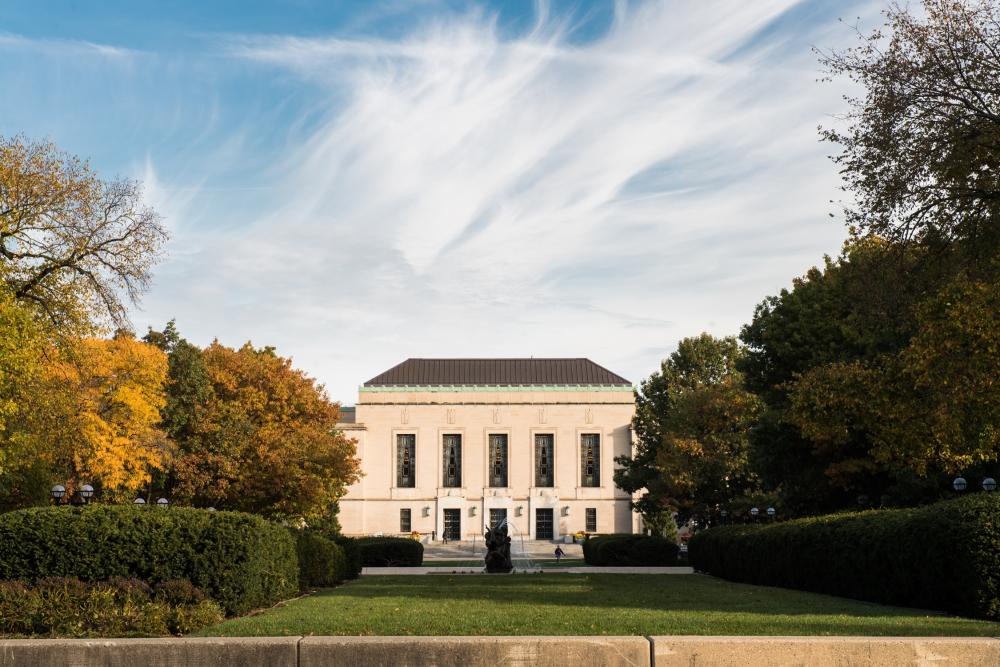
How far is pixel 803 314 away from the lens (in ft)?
120

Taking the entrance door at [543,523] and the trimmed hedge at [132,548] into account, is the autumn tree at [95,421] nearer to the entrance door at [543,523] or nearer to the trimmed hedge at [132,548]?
the trimmed hedge at [132,548]

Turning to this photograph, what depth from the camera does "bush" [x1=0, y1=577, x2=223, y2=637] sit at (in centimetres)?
1290

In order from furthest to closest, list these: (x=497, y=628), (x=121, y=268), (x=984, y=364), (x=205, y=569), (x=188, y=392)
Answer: (x=188, y=392)
(x=121, y=268)
(x=984, y=364)
(x=205, y=569)
(x=497, y=628)

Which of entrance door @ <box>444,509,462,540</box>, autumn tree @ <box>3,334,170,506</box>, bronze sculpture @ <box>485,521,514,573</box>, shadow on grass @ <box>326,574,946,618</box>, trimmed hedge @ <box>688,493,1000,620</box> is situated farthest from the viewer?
entrance door @ <box>444,509,462,540</box>

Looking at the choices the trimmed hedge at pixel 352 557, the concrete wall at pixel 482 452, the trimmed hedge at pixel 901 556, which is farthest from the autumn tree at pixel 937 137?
the concrete wall at pixel 482 452

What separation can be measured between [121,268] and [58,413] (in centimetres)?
639

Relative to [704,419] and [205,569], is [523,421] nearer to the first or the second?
[704,419]

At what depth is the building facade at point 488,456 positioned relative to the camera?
83938 mm

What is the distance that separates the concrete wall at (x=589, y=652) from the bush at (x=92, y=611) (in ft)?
11.1

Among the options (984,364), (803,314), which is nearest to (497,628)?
(984,364)

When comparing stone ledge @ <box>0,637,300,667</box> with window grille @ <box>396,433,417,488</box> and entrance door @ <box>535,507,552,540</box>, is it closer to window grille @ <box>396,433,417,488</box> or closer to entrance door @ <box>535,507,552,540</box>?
entrance door @ <box>535,507,552,540</box>

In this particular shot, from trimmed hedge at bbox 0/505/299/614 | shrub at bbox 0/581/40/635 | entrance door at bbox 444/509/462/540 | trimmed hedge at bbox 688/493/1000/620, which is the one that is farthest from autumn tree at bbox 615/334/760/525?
shrub at bbox 0/581/40/635

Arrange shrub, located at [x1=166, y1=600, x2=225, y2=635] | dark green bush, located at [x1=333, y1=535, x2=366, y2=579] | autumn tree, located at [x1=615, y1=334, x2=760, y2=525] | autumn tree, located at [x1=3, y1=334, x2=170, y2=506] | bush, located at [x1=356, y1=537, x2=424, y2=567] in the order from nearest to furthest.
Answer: shrub, located at [x1=166, y1=600, x2=225, y2=635], dark green bush, located at [x1=333, y1=535, x2=366, y2=579], autumn tree, located at [x1=3, y1=334, x2=170, y2=506], bush, located at [x1=356, y1=537, x2=424, y2=567], autumn tree, located at [x1=615, y1=334, x2=760, y2=525]

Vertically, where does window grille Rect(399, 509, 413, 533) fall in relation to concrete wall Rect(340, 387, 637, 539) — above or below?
below
